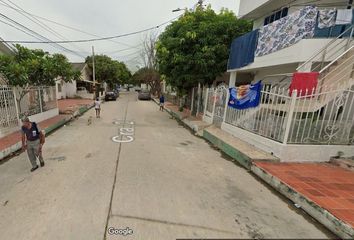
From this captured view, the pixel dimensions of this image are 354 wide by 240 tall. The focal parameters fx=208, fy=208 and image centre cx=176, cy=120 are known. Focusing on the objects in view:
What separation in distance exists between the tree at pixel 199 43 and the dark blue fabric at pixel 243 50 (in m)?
0.87

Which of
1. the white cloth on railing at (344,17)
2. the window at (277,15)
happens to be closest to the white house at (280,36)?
the window at (277,15)

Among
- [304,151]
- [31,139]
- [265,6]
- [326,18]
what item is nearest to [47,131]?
[31,139]

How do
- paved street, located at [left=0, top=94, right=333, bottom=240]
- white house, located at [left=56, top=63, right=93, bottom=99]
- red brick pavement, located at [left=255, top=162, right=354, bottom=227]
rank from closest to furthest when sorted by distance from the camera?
paved street, located at [left=0, top=94, right=333, bottom=240], red brick pavement, located at [left=255, top=162, right=354, bottom=227], white house, located at [left=56, top=63, right=93, bottom=99]

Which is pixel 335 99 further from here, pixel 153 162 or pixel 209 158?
pixel 153 162

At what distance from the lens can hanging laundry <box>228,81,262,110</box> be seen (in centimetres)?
731

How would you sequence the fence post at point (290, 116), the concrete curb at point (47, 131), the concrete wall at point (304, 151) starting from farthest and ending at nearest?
1. the concrete curb at point (47, 131)
2. the concrete wall at point (304, 151)
3. the fence post at point (290, 116)

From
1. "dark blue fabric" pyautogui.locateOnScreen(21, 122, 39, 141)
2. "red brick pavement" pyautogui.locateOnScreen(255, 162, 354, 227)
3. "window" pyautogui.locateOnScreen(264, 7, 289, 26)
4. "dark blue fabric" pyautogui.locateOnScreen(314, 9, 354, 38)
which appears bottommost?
"red brick pavement" pyautogui.locateOnScreen(255, 162, 354, 227)

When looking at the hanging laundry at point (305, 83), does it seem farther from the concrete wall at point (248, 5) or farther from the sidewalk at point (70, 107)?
the sidewalk at point (70, 107)

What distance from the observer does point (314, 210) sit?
372 cm

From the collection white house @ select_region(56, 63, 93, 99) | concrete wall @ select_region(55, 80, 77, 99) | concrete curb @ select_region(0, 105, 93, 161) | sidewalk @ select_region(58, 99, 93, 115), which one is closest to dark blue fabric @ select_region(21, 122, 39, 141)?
concrete curb @ select_region(0, 105, 93, 161)

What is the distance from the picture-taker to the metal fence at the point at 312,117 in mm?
5734

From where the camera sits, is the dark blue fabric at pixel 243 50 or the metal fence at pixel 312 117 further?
the dark blue fabric at pixel 243 50

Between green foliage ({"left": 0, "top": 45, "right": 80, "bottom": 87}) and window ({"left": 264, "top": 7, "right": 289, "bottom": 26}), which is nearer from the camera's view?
green foliage ({"left": 0, "top": 45, "right": 80, "bottom": 87})

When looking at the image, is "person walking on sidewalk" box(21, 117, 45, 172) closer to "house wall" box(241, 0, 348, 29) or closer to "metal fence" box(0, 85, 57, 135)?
"metal fence" box(0, 85, 57, 135)
